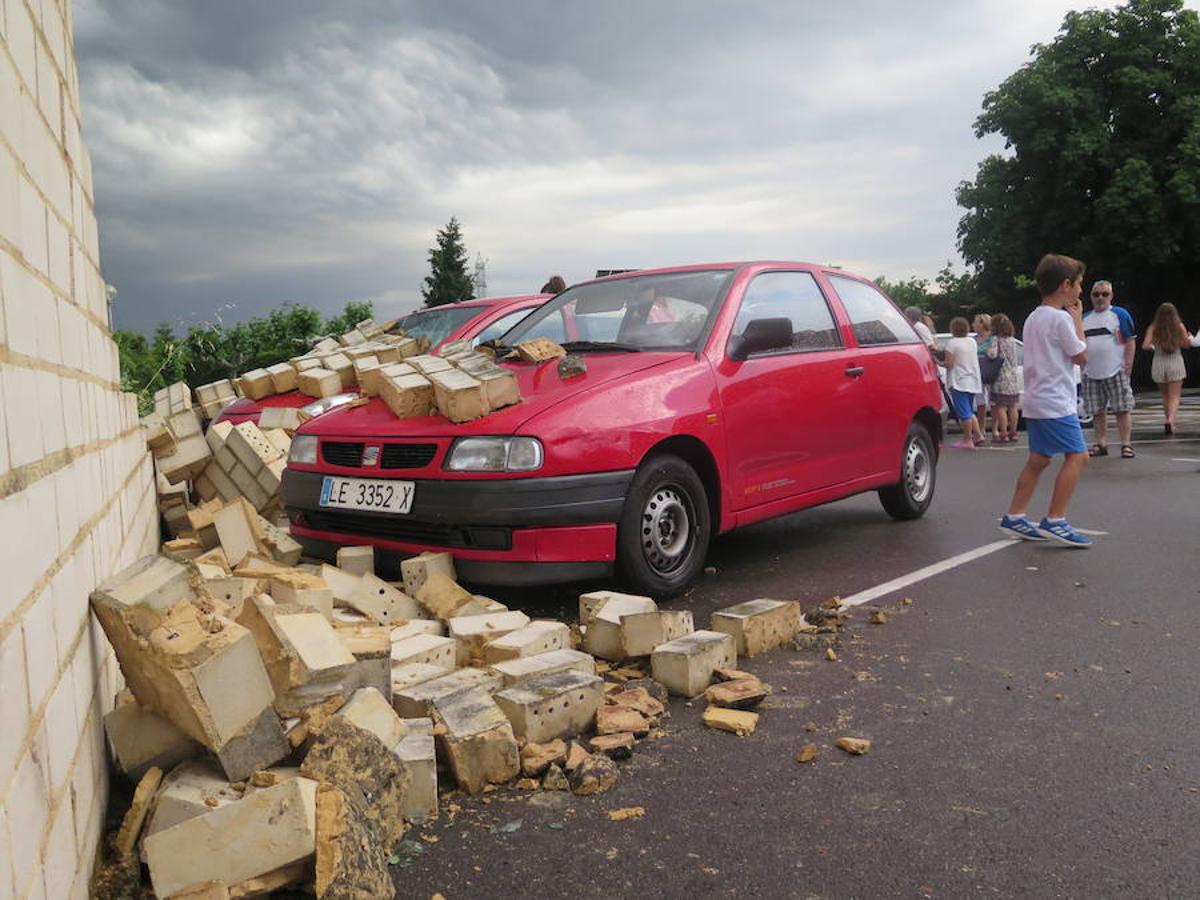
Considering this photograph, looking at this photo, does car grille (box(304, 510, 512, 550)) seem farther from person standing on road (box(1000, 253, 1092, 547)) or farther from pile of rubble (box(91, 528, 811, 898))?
person standing on road (box(1000, 253, 1092, 547))

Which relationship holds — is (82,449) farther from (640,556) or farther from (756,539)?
(756,539)

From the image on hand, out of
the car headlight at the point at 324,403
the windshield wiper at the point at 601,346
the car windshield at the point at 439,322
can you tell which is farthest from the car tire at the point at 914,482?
the car headlight at the point at 324,403

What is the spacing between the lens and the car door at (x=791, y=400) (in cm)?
534

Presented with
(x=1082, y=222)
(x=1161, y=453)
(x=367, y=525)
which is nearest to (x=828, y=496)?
(x=367, y=525)

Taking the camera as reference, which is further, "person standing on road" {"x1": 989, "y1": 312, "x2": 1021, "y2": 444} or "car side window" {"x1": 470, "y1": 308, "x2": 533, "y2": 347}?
"person standing on road" {"x1": 989, "y1": 312, "x2": 1021, "y2": 444}

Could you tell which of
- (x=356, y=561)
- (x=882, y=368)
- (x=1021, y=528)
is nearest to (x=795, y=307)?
(x=882, y=368)

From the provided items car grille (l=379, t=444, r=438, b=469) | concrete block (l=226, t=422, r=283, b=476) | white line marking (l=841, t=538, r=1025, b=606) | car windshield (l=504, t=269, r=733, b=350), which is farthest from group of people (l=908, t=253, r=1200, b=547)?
concrete block (l=226, t=422, r=283, b=476)

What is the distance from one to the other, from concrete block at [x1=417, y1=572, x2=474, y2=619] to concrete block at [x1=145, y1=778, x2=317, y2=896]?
209 centimetres

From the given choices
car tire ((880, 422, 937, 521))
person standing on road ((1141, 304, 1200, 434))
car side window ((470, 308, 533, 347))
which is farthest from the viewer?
person standing on road ((1141, 304, 1200, 434))

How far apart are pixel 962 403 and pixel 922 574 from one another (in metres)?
8.74

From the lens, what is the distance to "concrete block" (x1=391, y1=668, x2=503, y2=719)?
3.21 m

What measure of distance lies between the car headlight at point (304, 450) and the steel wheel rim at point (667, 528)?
5.98ft

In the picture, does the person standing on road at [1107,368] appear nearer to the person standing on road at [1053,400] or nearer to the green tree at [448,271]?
the person standing on road at [1053,400]

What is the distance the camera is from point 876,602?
5.02 metres
